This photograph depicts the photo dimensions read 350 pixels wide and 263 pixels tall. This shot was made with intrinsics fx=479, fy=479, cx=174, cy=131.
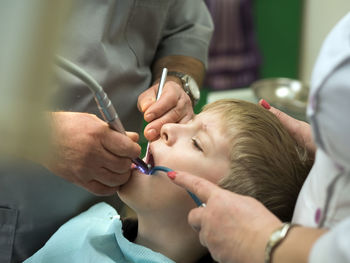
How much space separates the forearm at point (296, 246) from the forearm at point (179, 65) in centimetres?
87

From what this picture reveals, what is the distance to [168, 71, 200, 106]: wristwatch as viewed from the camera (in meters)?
1.48

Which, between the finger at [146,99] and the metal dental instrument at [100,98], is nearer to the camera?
the metal dental instrument at [100,98]

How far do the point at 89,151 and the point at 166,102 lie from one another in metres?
0.31

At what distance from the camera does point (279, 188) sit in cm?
110

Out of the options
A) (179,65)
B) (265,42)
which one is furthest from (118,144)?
(265,42)

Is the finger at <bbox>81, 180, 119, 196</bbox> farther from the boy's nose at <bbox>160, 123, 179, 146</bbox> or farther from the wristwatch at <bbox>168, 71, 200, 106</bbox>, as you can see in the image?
the wristwatch at <bbox>168, 71, 200, 106</bbox>

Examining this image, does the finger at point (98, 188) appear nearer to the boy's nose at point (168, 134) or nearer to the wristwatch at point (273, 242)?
the boy's nose at point (168, 134)

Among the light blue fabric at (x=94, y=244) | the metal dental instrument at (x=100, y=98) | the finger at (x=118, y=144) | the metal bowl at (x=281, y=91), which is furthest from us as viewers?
the metal bowl at (x=281, y=91)

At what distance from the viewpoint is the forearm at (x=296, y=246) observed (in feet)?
2.48

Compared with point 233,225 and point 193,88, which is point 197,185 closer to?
point 233,225

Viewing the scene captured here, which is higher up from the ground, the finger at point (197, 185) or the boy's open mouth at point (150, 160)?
the finger at point (197, 185)

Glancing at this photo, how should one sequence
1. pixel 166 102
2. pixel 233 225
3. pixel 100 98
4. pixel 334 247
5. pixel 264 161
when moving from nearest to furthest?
pixel 334 247
pixel 233 225
pixel 100 98
pixel 264 161
pixel 166 102

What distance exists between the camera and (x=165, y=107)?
1.29 m

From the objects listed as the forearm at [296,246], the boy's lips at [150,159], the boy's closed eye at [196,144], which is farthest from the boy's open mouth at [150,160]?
the forearm at [296,246]
